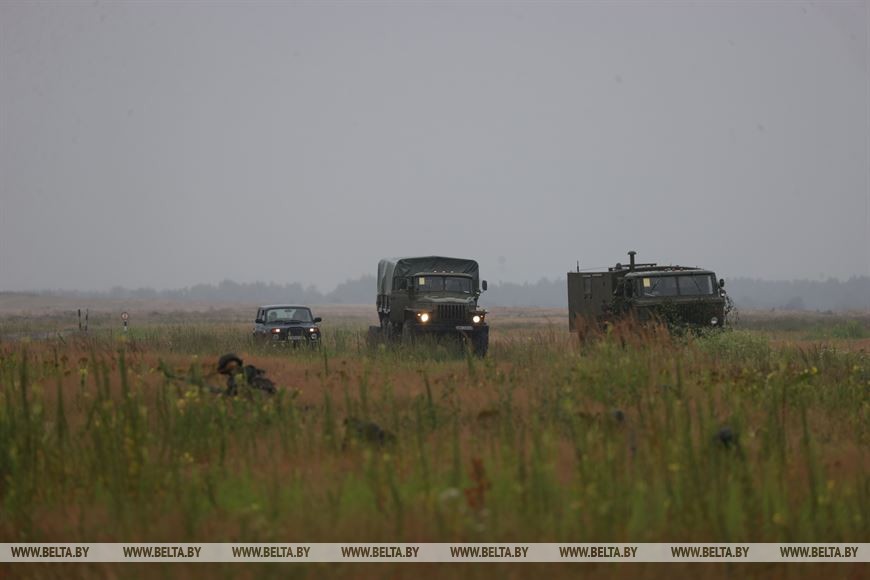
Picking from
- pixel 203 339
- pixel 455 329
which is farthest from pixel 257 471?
pixel 203 339

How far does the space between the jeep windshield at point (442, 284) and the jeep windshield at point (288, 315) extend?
4274 millimetres

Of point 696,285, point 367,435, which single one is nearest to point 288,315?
point 696,285

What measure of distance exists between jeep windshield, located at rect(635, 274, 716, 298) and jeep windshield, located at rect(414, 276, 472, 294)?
5.63m

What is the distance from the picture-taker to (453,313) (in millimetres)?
27188

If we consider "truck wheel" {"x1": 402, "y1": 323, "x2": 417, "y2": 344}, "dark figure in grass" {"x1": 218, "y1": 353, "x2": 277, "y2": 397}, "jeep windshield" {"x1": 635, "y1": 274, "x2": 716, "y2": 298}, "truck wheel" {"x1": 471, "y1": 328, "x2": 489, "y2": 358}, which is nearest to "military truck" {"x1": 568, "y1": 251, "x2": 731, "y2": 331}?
"jeep windshield" {"x1": 635, "y1": 274, "x2": 716, "y2": 298}

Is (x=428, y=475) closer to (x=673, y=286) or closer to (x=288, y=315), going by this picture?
(x=673, y=286)

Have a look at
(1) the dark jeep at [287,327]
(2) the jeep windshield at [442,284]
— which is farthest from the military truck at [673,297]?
(1) the dark jeep at [287,327]

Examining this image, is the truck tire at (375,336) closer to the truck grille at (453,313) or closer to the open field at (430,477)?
the truck grille at (453,313)

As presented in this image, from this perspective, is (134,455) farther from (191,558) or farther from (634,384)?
(634,384)

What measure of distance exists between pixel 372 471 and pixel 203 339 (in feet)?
74.3

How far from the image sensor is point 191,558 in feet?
19.8

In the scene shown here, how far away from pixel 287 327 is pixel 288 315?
78.7 inches

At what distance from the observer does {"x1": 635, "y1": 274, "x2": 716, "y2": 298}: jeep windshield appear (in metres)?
25.4

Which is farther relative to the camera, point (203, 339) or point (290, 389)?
point (203, 339)
